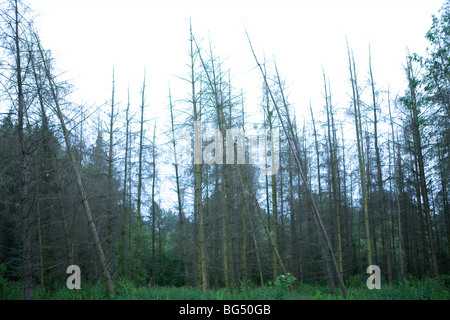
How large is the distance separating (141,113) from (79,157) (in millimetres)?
5050

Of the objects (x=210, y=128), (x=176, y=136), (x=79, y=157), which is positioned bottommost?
(x=79, y=157)

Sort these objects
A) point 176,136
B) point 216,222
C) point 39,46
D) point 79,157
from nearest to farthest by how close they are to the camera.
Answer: point 39,46, point 79,157, point 176,136, point 216,222

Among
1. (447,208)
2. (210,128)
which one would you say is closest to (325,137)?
(210,128)

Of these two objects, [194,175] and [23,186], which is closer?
[23,186]

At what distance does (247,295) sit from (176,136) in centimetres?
605

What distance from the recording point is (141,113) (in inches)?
559

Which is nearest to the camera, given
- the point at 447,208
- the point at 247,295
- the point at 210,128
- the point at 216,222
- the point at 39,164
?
the point at 247,295
